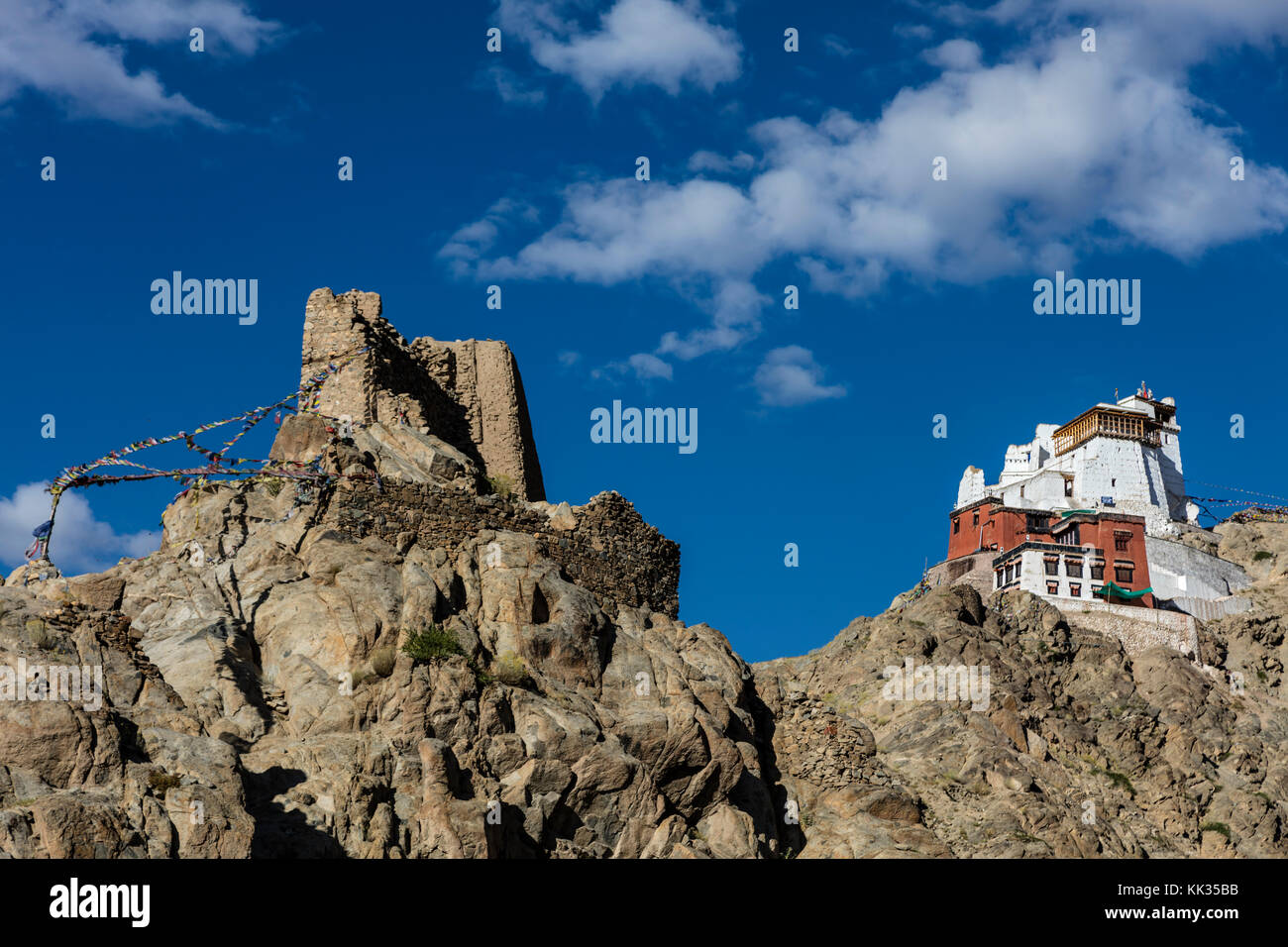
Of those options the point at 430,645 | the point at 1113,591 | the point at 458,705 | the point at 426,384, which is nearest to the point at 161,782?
the point at 458,705

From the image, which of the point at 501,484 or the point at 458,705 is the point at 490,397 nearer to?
the point at 501,484

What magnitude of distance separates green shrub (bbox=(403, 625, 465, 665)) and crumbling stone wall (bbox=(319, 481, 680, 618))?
4.54m

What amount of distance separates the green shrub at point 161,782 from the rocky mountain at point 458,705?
8 centimetres

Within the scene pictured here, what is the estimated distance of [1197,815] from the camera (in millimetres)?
66312

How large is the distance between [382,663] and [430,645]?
5.31 feet

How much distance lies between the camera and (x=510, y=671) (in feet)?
140

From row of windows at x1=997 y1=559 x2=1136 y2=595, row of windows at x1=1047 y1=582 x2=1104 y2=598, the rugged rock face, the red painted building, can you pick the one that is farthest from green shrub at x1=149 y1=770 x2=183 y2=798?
row of windows at x1=997 y1=559 x2=1136 y2=595

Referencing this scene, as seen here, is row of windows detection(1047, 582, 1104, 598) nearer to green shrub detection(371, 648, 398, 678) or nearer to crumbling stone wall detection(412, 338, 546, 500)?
crumbling stone wall detection(412, 338, 546, 500)

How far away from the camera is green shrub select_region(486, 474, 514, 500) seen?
5550 cm

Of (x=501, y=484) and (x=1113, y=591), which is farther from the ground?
(x=501, y=484)


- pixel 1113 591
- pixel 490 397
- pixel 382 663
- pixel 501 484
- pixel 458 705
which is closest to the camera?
pixel 458 705
